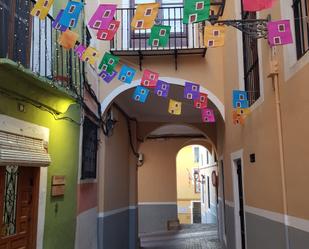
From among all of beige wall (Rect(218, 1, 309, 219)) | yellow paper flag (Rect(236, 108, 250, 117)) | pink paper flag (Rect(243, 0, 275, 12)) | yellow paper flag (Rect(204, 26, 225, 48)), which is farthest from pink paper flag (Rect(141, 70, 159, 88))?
pink paper flag (Rect(243, 0, 275, 12))

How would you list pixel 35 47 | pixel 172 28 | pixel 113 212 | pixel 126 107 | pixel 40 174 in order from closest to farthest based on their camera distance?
pixel 40 174 < pixel 35 47 < pixel 172 28 < pixel 113 212 < pixel 126 107

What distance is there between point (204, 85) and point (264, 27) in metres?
3.52

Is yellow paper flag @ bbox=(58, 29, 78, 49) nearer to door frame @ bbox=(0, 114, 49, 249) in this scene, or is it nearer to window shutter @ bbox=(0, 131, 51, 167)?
door frame @ bbox=(0, 114, 49, 249)

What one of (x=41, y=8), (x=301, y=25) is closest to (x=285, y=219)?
(x=301, y=25)

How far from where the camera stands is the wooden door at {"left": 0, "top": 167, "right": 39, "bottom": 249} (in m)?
4.61

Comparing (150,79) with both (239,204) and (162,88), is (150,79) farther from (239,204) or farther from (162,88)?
(239,204)

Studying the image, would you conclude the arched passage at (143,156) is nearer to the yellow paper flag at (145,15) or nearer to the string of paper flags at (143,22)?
the string of paper flags at (143,22)

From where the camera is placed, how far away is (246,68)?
6.94m

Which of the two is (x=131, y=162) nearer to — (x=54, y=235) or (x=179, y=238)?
(x=179, y=238)

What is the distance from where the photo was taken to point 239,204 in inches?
304

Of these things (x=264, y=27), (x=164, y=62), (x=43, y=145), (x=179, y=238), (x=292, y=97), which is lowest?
(x=179, y=238)

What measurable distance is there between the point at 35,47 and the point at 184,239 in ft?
33.4

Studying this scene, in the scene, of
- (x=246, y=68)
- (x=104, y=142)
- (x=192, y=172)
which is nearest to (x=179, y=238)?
(x=104, y=142)

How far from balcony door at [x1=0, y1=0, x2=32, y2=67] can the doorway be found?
4274mm
